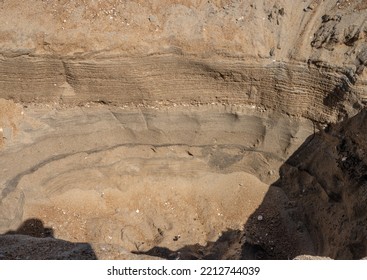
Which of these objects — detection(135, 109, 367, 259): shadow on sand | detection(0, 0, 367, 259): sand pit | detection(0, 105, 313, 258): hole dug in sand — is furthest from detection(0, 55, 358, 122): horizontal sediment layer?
detection(135, 109, 367, 259): shadow on sand

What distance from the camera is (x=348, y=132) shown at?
26.9 ft

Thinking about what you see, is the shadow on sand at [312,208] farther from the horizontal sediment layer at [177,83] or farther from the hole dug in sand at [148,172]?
the horizontal sediment layer at [177,83]

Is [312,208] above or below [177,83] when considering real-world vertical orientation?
below

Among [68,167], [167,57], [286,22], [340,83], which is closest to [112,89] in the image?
[167,57]

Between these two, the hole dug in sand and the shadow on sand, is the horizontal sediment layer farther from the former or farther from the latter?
the shadow on sand

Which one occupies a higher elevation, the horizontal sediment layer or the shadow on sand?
the horizontal sediment layer

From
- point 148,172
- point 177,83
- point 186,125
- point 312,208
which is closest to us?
point 177,83

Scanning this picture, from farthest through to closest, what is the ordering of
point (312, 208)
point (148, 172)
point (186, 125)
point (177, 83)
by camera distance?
point (148, 172)
point (186, 125)
point (312, 208)
point (177, 83)

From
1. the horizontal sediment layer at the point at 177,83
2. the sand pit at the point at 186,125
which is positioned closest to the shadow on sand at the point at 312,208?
the sand pit at the point at 186,125

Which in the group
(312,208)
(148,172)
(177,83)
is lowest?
(312,208)

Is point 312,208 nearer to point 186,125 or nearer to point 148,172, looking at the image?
point 186,125

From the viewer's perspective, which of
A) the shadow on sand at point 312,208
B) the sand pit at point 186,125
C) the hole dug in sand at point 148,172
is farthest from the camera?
the hole dug in sand at point 148,172

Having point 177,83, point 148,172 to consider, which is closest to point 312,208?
point 148,172

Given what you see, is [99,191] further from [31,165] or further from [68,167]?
[31,165]
